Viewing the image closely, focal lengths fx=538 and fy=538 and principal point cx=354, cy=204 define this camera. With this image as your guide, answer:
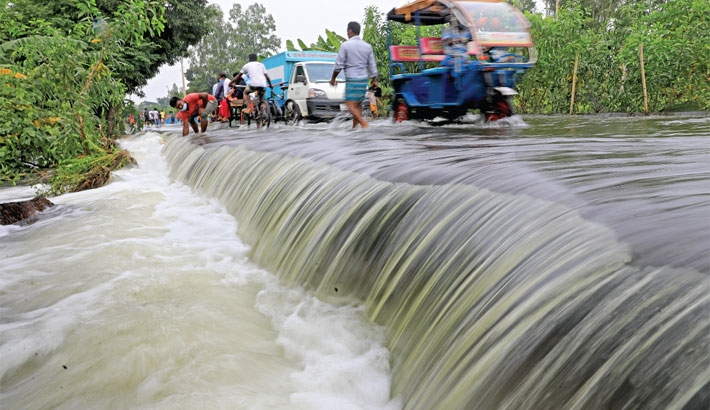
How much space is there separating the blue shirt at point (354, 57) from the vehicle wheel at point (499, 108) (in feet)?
6.83

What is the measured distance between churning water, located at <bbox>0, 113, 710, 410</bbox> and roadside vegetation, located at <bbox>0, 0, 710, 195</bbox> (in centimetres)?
419

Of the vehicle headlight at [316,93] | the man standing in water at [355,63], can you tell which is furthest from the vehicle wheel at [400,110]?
the vehicle headlight at [316,93]

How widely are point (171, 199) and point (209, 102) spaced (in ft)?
17.3

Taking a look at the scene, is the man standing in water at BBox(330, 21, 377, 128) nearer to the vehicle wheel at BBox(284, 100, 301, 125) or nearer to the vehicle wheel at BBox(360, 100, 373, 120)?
the vehicle wheel at BBox(284, 100, 301, 125)

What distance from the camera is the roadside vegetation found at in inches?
309

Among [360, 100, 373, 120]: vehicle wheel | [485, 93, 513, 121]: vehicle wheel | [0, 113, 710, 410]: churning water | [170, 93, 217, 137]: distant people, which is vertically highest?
[170, 93, 217, 137]: distant people

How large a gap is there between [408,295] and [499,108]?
6.43m

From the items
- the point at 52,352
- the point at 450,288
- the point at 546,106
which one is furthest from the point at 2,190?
the point at 546,106

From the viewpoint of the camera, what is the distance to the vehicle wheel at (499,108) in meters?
8.13

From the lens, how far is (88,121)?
29.7ft

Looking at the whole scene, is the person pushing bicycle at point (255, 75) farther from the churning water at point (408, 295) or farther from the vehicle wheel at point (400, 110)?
the churning water at point (408, 295)

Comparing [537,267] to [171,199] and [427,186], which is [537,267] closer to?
[427,186]

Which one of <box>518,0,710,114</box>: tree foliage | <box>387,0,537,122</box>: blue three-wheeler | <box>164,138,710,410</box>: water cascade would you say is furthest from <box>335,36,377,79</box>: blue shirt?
<box>518,0,710,114</box>: tree foliage

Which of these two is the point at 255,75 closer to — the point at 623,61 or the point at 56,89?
the point at 56,89
